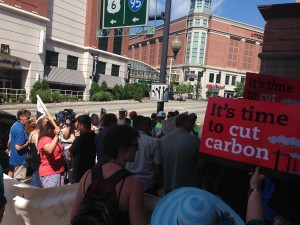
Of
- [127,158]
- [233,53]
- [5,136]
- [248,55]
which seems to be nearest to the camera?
[127,158]

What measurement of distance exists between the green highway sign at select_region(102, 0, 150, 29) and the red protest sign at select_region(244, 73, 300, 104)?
27.6 ft

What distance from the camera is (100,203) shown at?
7.04 feet

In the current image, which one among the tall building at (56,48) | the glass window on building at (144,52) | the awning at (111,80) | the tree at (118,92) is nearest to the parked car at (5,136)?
the tall building at (56,48)

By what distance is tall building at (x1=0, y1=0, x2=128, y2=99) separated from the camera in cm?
3216

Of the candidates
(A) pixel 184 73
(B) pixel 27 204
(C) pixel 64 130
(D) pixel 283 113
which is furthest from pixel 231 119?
(A) pixel 184 73

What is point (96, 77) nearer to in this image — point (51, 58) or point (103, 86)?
point (103, 86)

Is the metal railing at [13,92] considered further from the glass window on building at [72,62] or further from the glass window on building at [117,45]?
the glass window on building at [117,45]

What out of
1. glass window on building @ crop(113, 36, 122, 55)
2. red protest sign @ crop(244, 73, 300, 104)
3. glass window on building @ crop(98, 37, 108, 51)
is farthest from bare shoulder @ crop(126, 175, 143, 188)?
glass window on building @ crop(113, 36, 122, 55)

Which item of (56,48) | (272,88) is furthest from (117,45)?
(272,88)

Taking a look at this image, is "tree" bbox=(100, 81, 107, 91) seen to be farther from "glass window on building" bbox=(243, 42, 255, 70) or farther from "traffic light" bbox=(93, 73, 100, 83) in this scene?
"glass window on building" bbox=(243, 42, 255, 70)

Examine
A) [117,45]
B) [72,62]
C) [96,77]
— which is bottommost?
[96,77]

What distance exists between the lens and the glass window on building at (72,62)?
39.7m

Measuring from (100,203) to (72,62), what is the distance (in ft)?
130

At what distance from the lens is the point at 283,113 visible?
9.43ft
